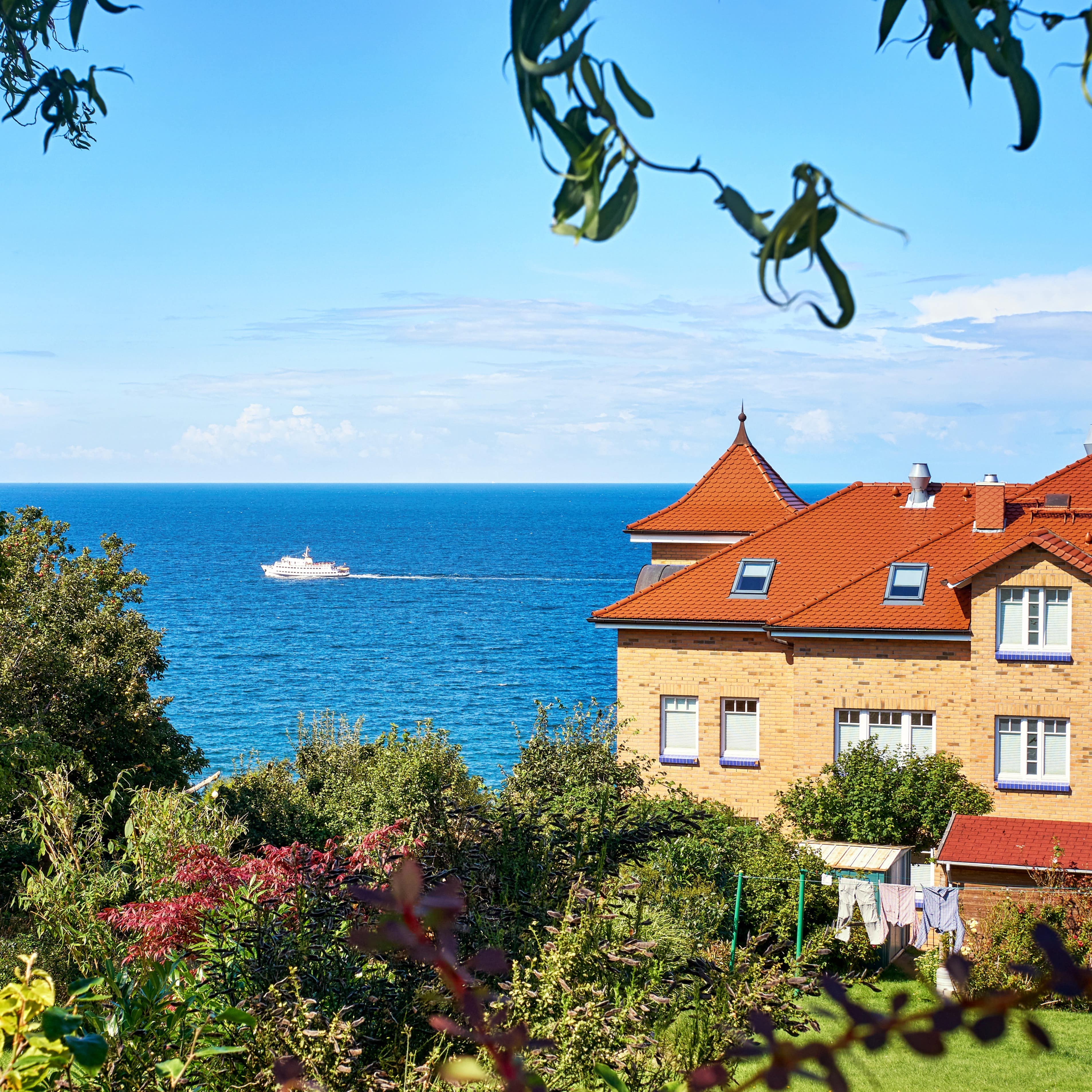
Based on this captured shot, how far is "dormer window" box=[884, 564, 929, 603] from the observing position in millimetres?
24156

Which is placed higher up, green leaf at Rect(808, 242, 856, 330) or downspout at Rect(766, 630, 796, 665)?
green leaf at Rect(808, 242, 856, 330)

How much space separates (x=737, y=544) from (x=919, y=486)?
4690 mm

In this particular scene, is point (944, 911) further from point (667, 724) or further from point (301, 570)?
point (301, 570)

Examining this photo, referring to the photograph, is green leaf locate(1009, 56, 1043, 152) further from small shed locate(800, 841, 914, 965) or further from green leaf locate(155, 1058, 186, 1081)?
small shed locate(800, 841, 914, 965)

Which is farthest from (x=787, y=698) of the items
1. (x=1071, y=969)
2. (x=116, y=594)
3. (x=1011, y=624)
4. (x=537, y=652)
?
(x=537, y=652)

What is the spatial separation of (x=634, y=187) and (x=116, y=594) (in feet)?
87.1

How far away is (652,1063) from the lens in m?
8.52

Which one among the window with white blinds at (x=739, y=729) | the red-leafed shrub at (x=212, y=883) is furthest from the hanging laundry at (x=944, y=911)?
the red-leafed shrub at (x=212, y=883)

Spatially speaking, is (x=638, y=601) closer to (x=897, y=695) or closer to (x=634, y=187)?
(x=897, y=695)

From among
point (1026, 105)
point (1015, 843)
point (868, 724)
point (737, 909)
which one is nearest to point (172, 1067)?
point (1026, 105)

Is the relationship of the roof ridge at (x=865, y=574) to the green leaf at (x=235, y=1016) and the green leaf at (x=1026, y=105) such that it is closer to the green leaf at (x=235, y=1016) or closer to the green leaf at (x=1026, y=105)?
the green leaf at (x=235, y=1016)

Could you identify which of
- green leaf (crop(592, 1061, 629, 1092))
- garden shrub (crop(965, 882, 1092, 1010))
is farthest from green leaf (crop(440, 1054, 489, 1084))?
garden shrub (crop(965, 882, 1092, 1010))

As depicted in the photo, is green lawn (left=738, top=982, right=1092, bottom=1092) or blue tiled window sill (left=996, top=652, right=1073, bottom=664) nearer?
green lawn (left=738, top=982, right=1092, bottom=1092)

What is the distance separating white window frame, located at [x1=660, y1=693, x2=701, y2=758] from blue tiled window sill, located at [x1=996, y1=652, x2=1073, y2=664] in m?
6.40
